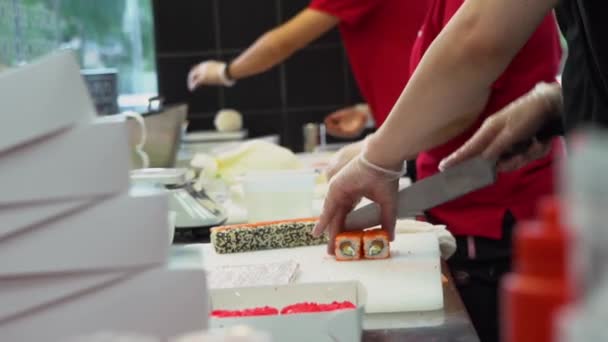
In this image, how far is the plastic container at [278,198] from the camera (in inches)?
76.9

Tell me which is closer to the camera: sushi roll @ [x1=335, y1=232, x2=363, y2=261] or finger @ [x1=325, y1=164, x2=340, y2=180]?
sushi roll @ [x1=335, y1=232, x2=363, y2=261]

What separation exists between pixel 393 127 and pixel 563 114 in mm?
419

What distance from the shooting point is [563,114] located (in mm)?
1671

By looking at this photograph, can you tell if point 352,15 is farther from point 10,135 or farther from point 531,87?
point 10,135

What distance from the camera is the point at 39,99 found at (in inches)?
Result: 29.7

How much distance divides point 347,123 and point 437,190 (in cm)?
234

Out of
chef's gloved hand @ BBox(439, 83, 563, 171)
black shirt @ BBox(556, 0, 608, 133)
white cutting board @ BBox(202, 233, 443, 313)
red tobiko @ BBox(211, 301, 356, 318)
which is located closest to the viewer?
red tobiko @ BBox(211, 301, 356, 318)

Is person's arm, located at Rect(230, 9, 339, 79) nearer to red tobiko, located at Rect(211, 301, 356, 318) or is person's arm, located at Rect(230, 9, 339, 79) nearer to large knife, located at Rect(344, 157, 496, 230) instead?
large knife, located at Rect(344, 157, 496, 230)

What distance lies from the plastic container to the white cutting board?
0.80ft

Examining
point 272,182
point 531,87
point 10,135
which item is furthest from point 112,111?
point 10,135

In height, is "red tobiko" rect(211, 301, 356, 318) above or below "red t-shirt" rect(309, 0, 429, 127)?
below

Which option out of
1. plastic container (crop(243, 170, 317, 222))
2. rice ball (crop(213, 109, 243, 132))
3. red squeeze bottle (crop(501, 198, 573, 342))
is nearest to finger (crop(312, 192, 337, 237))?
plastic container (crop(243, 170, 317, 222))

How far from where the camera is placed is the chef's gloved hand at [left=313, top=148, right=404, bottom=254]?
58.4 inches

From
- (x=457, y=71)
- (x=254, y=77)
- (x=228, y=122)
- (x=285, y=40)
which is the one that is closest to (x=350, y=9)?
(x=285, y=40)
